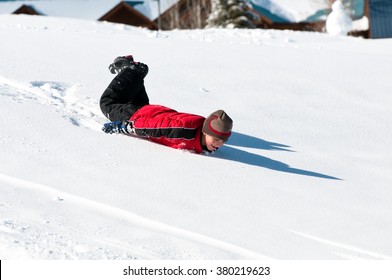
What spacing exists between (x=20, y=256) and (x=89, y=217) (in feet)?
1.80

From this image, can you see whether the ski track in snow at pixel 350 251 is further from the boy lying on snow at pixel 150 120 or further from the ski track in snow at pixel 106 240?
the boy lying on snow at pixel 150 120

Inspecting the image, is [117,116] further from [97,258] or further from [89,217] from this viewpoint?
[97,258]

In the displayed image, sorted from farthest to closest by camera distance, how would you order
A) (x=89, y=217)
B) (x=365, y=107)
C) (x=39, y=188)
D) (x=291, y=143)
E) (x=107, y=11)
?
(x=107, y=11)
(x=365, y=107)
(x=291, y=143)
(x=39, y=188)
(x=89, y=217)

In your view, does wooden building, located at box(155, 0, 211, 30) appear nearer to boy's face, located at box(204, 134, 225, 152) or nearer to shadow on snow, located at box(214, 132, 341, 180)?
shadow on snow, located at box(214, 132, 341, 180)

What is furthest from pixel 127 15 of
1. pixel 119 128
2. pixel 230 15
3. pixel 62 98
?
pixel 119 128

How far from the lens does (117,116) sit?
510 cm

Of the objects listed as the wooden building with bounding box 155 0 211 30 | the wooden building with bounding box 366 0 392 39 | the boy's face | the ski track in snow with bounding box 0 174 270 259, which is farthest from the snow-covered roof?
the ski track in snow with bounding box 0 174 270 259

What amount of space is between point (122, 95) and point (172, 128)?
718 mm

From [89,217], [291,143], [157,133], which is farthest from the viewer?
[291,143]

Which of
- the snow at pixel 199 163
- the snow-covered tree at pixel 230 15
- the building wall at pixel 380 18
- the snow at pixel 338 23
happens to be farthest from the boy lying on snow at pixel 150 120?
the building wall at pixel 380 18

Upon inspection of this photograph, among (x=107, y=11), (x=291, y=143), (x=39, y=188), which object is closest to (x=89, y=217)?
(x=39, y=188)

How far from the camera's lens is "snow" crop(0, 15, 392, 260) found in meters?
3.35

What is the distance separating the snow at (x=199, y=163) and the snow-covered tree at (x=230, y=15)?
65.3 feet

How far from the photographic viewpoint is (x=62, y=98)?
565 centimetres
